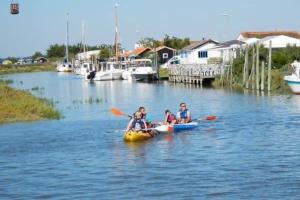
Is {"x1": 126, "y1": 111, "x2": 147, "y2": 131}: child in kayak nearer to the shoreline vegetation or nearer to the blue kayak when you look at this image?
the blue kayak

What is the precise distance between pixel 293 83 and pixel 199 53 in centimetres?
4623

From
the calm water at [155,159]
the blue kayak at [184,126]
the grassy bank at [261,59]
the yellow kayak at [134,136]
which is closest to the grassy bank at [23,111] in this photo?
the calm water at [155,159]

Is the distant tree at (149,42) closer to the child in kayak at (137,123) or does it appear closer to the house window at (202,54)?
the house window at (202,54)

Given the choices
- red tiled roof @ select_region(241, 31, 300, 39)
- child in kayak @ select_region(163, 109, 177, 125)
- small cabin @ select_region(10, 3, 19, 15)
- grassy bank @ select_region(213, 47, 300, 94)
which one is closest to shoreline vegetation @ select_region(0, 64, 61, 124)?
small cabin @ select_region(10, 3, 19, 15)

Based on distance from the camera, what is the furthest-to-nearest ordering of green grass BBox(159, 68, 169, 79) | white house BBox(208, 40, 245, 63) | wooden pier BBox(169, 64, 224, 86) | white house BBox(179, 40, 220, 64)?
green grass BBox(159, 68, 169, 79)
white house BBox(179, 40, 220, 64)
white house BBox(208, 40, 245, 63)
wooden pier BBox(169, 64, 224, 86)

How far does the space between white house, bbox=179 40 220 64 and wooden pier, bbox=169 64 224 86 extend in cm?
918

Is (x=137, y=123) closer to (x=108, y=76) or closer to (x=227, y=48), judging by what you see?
(x=227, y=48)

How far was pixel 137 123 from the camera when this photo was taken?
32.6 meters

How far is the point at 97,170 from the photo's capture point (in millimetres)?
25453

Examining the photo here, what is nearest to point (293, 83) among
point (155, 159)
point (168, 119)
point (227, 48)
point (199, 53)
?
point (168, 119)

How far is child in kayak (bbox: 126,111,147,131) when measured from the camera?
3231 cm

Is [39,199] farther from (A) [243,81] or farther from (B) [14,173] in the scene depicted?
(A) [243,81]

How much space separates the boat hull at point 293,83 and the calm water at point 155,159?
404 inches

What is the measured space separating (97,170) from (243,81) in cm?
4557
